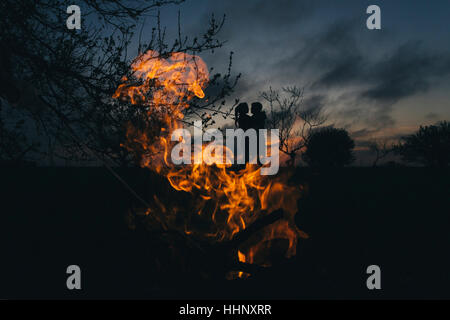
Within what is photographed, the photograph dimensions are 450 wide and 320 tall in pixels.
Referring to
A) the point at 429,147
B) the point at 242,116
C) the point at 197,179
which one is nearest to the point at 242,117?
the point at 242,116

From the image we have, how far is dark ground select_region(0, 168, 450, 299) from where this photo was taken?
16.5ft

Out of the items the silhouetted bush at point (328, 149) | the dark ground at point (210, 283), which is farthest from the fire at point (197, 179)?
the silhouetted bush at point (328, 149)

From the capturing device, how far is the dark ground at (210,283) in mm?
5035

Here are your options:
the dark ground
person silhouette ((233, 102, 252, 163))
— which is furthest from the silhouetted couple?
the dark ground

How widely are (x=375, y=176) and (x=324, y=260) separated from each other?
592 inches

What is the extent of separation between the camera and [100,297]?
487 centimetres

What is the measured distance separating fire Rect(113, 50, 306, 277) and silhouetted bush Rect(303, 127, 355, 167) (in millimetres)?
25859

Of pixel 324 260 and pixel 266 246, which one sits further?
pixel 324 260

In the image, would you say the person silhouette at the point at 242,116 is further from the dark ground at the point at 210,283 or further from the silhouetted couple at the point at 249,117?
the dark ground at the point at 210,283

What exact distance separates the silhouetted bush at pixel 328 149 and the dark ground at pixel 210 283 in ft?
55.6

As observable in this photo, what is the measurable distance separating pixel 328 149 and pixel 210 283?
1165 inches

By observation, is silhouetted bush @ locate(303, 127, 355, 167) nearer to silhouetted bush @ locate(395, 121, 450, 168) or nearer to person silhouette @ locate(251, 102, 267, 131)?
silhouetted bush @ locate(395, 121, 450, 168)

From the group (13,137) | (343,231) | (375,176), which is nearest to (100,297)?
(13,137)
